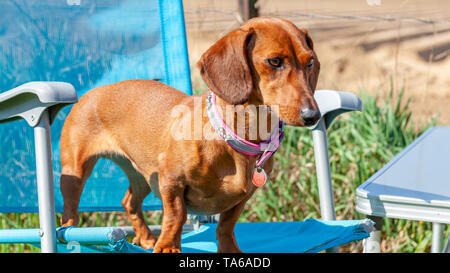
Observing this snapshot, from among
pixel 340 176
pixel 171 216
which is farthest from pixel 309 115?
pixel 340 176

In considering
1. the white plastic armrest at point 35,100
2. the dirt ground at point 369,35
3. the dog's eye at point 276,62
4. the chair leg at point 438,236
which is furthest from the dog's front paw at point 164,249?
the dirt ground at point 369,35

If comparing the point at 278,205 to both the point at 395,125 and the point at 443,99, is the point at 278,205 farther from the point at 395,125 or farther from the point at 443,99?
the point at 443,99

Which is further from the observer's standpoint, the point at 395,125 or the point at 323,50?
the point at 323,50

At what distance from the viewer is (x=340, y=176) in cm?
272

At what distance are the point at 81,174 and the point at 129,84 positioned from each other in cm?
28

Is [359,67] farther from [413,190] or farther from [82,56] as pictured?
[413,190]

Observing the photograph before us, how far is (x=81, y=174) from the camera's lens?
1517 millimetres

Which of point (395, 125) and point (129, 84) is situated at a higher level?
point (129, 84)

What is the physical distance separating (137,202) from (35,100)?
603mm

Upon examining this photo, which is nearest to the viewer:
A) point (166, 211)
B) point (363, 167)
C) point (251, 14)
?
point (166, 211)

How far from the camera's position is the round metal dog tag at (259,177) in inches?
48.8
